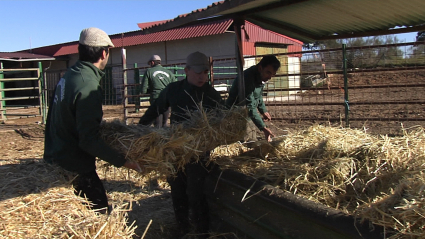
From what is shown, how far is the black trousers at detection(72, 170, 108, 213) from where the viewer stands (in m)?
2.73

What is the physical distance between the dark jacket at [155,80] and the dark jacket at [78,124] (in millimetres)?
4886

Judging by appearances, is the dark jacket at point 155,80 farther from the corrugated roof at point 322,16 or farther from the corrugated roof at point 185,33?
the corrugated roof at point 185,33

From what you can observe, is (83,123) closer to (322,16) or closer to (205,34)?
(322,16)

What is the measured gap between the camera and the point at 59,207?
7.85ft

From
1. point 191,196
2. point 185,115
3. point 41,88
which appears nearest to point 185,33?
point 41,88

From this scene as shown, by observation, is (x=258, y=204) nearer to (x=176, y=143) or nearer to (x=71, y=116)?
(x=176, y=143)

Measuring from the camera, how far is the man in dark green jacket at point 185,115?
133 inches

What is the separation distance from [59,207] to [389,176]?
2.29 m

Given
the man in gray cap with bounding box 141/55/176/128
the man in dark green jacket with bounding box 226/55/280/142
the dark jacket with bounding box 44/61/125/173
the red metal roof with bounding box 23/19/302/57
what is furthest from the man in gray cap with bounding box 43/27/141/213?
the red metal roof with bounding box 23/19/302/57

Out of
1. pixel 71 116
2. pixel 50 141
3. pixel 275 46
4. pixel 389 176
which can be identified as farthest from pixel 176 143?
pixel 275 46

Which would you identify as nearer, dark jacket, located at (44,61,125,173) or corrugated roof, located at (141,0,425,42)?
dark jacket, located at (44,61,125,173)

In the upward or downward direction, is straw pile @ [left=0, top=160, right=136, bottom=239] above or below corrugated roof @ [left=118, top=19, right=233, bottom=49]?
below

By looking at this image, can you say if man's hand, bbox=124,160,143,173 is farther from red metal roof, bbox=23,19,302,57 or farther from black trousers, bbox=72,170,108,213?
red metal roof, bbox=23,19,302,57

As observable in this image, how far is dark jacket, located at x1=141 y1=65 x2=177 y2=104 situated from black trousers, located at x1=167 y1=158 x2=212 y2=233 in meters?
4.22
